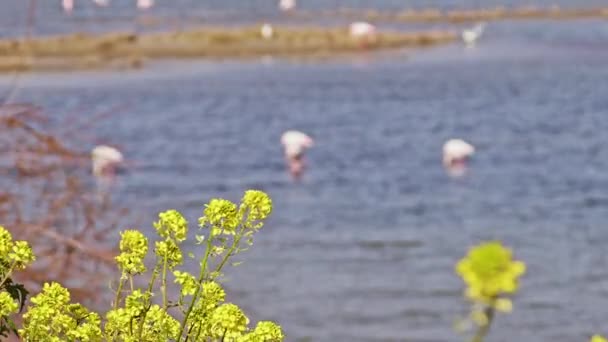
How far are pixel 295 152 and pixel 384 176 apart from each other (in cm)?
129

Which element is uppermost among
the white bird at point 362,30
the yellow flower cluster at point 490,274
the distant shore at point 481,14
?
the distant shore at point 481,14

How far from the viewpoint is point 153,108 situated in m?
28.1

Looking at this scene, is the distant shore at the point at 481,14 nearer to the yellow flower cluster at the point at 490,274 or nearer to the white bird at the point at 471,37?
the white bird at the point at 471,37

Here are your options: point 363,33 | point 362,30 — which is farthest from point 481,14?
point 362,30

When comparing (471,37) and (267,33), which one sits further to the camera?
(267,33)

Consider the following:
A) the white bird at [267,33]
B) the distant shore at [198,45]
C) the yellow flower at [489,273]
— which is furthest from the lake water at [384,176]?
the white bird at [267,33]

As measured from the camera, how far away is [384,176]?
1956cm

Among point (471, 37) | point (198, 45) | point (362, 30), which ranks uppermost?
point (198, 45)

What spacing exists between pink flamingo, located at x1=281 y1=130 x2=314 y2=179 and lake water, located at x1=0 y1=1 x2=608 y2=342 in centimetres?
21

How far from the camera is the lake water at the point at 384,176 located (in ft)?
43.8

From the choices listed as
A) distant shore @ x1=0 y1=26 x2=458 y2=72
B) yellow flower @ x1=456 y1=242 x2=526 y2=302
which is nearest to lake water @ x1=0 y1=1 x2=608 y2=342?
distant shore @ x1=0 y1=26 x2=458 y2=72

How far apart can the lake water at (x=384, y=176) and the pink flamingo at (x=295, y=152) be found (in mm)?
211

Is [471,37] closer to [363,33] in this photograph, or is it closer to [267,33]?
[363,33]

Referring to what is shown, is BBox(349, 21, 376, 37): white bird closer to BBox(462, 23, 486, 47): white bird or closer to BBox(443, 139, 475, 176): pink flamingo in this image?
BBox(462, 23, 486, 47): white bird
